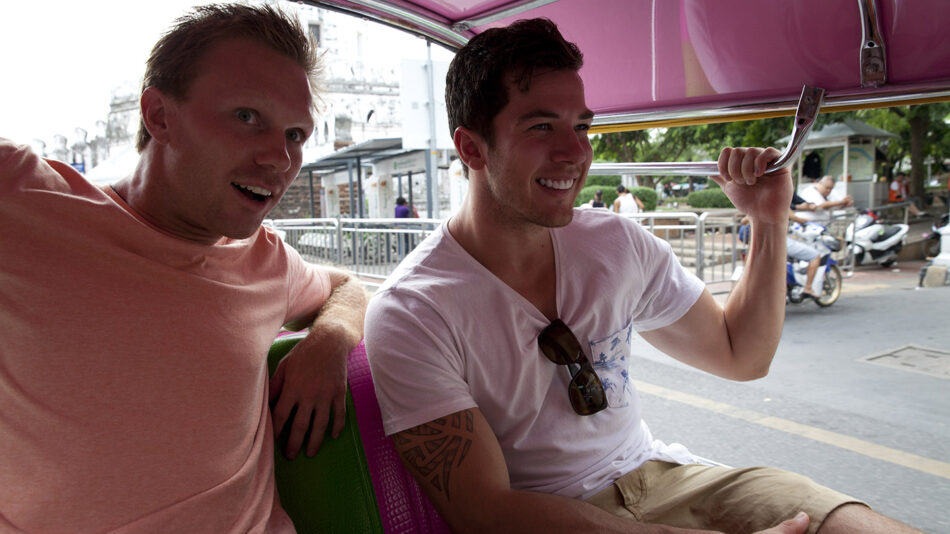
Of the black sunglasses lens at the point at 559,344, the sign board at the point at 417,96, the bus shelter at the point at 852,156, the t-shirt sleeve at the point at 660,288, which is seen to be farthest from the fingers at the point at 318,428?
the bus shelter at the point at 852,156

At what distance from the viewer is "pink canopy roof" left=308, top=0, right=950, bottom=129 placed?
151cm

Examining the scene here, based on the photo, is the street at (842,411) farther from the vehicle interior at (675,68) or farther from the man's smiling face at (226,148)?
the man's smiling face at (226,148)

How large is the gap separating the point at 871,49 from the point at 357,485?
5.06ft

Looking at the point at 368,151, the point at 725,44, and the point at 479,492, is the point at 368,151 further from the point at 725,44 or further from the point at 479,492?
the point at 479,492

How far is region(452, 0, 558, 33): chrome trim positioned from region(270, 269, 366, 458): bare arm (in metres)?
1.02

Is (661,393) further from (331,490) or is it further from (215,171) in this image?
(215,171)

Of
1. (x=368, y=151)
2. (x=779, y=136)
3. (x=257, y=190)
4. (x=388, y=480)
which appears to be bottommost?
(x=388, y=480)

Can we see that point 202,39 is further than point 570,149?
No

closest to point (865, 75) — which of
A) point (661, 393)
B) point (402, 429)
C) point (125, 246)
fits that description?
point (402, 429)

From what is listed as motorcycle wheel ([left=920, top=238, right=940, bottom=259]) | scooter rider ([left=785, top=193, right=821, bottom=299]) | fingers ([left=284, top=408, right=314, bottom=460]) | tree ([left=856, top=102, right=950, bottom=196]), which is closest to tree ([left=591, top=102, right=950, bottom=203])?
tree ([left=856, top=102, right=950, bottom=196])

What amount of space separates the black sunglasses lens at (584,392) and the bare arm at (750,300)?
46cm

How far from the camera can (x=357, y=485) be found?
1500 millimetres

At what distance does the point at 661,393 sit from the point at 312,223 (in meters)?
8.39

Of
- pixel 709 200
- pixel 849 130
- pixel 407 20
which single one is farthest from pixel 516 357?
pixel 709 200
